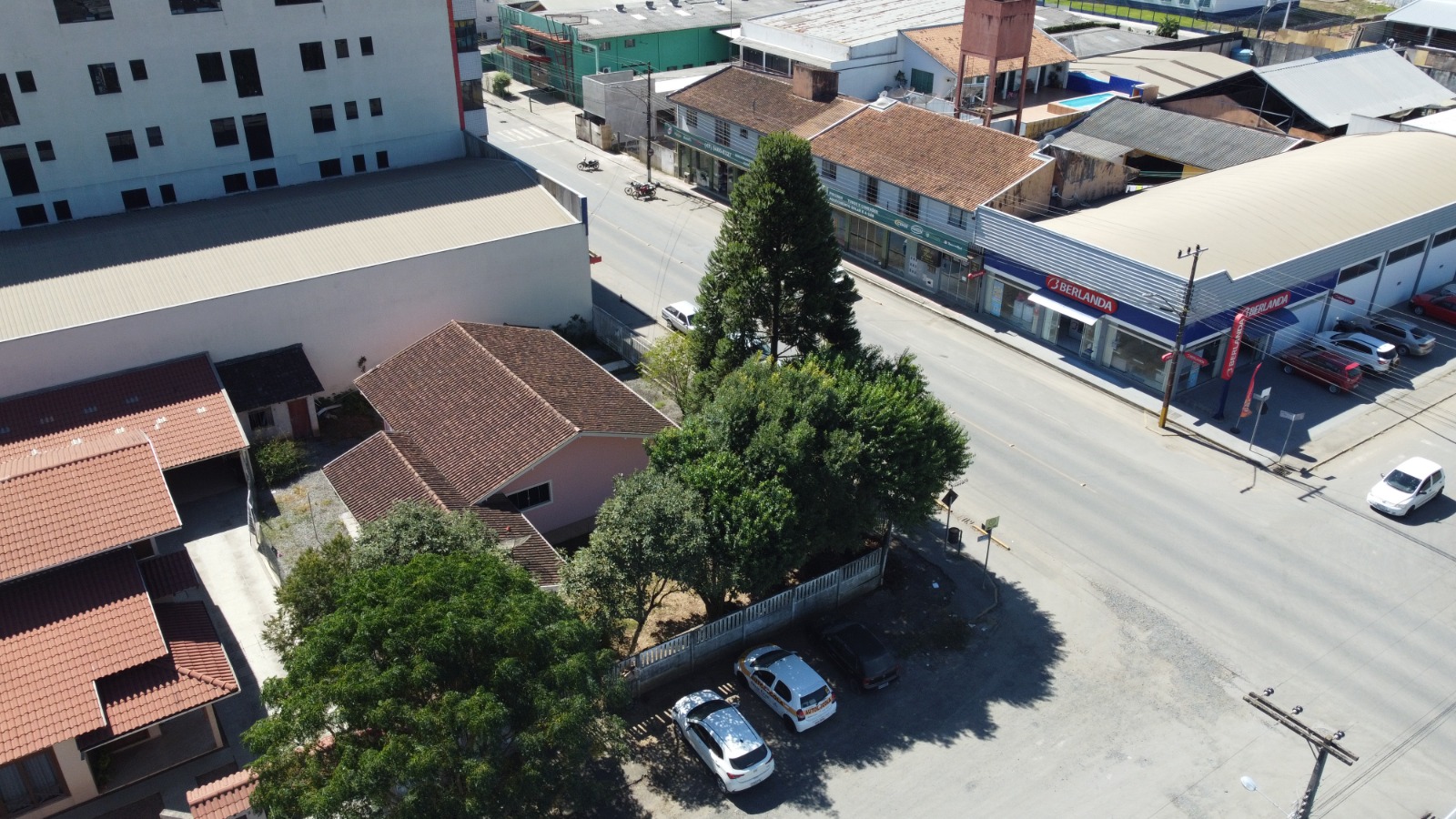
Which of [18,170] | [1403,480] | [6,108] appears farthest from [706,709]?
[6,108]

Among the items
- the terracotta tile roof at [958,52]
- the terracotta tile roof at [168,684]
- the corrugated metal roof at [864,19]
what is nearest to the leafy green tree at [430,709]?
the terracotta tile roof at [168,684]

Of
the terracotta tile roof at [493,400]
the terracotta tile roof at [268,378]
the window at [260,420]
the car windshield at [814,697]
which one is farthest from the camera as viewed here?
the window at [260,420]

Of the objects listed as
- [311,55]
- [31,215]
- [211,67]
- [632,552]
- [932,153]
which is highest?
[311,55]

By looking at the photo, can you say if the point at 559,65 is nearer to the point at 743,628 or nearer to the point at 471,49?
the point at 471,49

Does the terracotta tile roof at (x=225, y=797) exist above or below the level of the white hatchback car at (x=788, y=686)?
above

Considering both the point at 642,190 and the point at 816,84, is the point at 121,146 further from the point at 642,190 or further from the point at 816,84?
the point at 816,84

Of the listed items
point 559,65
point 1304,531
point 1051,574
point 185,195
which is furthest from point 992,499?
point 559,65

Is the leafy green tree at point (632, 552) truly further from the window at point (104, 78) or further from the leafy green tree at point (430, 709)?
the window at point (104, 78)
